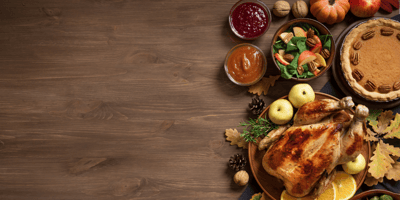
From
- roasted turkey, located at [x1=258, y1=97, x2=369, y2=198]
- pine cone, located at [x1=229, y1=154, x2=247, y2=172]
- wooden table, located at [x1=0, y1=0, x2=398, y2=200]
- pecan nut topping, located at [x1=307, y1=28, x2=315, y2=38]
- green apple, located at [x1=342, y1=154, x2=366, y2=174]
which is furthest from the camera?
wooden table, located at [x1=0, y1=0, x2=398, y2=200]

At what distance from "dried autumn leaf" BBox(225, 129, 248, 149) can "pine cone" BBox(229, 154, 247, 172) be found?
0.10 m

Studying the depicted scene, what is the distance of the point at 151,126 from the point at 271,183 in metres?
1.17

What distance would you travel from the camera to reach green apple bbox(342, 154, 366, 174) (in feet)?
6.42

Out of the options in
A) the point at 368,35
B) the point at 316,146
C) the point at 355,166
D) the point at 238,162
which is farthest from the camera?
the point at 238,162

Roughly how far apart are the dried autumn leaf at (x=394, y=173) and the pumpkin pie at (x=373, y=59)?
1.91ft

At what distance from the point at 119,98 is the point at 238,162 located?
1.24m

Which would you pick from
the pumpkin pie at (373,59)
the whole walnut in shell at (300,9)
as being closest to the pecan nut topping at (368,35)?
→ the pumpkin pie at (373,59)

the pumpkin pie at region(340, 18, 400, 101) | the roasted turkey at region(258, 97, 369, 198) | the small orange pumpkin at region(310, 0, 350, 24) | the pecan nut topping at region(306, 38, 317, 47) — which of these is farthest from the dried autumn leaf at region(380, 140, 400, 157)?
the small orange pumpkin at region(310, 0, 350, 24)

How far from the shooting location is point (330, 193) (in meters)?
1.99

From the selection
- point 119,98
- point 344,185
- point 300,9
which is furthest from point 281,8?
point 119,98

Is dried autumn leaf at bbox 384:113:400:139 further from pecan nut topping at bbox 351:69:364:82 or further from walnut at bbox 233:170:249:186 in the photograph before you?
walnut at bbox 233:170:249:186

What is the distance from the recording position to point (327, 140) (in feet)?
5.88

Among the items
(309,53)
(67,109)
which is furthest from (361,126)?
(67,109)

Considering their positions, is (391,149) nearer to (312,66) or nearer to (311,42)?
(312,66)
